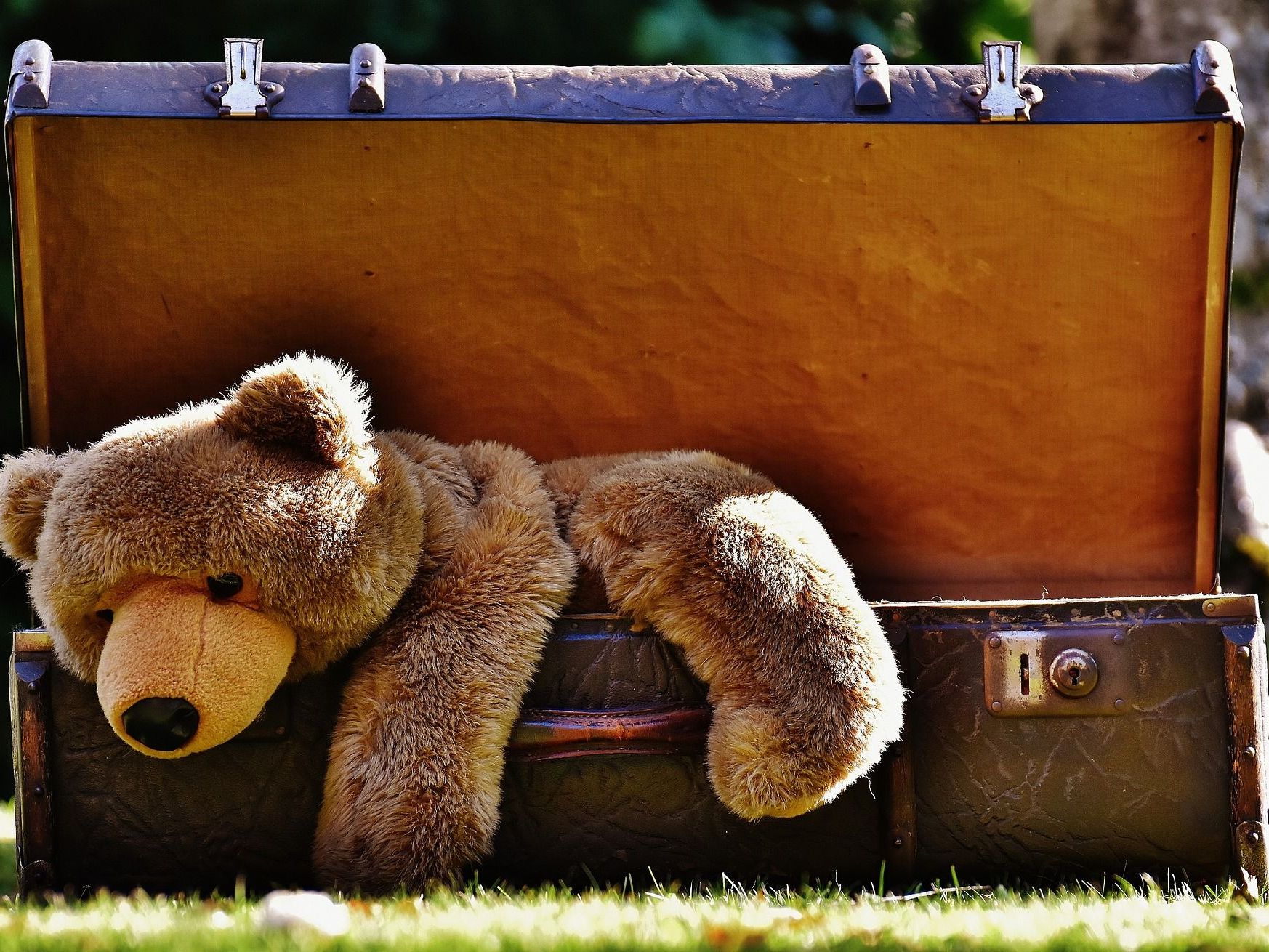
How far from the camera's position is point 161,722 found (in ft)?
4.73

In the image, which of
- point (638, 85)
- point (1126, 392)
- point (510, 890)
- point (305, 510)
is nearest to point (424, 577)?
point (305, 510)

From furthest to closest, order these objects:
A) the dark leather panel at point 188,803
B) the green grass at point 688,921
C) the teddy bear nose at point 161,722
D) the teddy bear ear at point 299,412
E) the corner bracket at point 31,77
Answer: the corner bracket at point 31,77 → the dark leather panel at point 188,803 → the teddy bear ear at point 299,412 → the teddy bear nose at point 161,722 → the green grass at point 688,921

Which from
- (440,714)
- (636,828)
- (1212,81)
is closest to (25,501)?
(440,714)

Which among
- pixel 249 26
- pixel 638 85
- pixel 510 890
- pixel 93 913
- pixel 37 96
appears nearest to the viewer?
pixel 93 913

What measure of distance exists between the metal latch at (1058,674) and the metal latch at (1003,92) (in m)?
0.88

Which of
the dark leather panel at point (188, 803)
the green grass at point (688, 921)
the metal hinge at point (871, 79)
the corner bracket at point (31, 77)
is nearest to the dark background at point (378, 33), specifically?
the metal hinge at point (871, 79)

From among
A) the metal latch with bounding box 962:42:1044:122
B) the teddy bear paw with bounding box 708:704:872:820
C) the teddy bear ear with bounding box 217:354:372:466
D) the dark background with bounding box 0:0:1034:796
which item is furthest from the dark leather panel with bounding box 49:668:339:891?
the dark background with bounding box 0:0:1034:796

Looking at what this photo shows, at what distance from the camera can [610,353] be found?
7.09 feet

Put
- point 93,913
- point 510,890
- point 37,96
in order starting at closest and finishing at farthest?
1. point 93,913
2. point 510,890
3. point 37,96

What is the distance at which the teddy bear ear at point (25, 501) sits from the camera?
1614mm

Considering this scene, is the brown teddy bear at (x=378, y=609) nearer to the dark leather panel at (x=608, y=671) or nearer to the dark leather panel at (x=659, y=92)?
the dark leather panel at (x=608, y=671)

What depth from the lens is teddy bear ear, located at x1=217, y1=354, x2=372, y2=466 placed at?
5.06 ft

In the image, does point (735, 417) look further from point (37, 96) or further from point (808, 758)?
point (37, 96)

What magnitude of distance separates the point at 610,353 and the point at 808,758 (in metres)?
0.89
